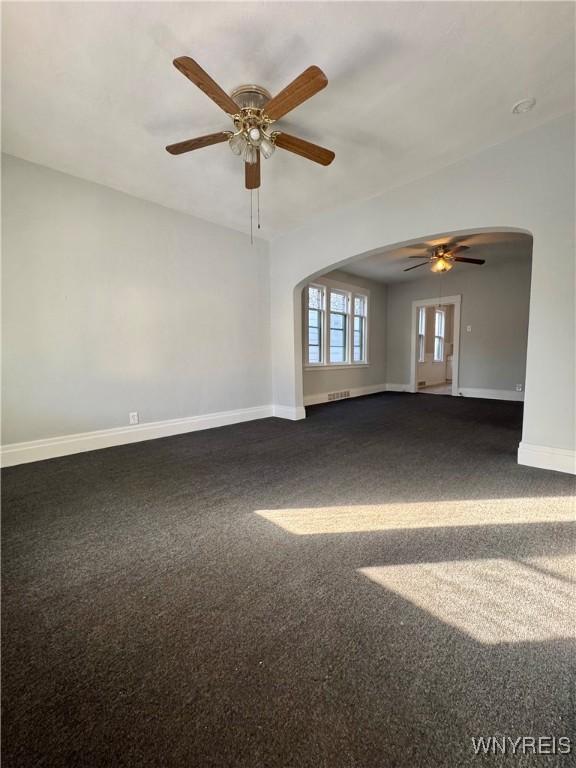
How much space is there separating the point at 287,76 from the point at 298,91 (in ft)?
1.31

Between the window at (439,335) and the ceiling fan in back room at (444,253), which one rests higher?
the ceiling fan in back room at (444,253)

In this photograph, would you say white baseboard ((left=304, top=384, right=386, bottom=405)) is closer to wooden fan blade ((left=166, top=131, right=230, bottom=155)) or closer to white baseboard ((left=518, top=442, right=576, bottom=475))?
white baseboard ((left=518, top=442, right=576, bottom=475))

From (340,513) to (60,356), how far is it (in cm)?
311

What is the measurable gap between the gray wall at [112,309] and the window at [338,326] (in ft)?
8.07

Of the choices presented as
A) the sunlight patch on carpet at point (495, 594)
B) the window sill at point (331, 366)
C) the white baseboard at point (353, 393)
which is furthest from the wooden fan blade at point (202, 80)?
the white baseboard at point (353, 393)

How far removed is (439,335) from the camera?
10039 mm

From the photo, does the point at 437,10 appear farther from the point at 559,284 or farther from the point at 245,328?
the point at 245,328

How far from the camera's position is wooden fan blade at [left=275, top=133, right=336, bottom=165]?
2398 millimetres

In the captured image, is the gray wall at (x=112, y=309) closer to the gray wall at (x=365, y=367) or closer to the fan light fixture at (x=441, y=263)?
the gray wall at (x=365, y=367)

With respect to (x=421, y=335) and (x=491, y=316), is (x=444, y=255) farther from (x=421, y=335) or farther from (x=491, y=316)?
(x=421, y=335)

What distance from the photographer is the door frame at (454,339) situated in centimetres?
735

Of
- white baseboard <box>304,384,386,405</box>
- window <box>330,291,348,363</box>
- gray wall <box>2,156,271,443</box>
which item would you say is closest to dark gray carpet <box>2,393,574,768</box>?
gray wall <box>2,156,271,443</box>

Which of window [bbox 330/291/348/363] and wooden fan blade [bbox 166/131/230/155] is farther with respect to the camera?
window [bbox 330/291/348/363]

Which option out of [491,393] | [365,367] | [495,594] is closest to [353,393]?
[365,367]
